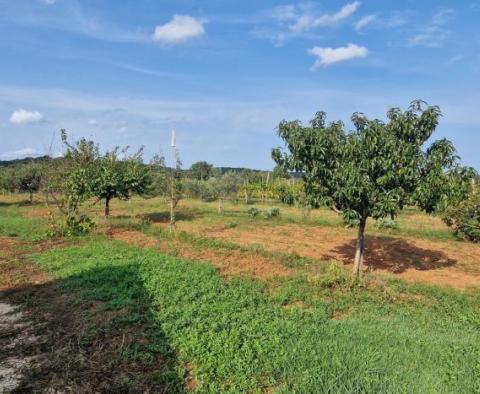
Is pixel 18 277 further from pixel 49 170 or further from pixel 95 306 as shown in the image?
pixel 49 170

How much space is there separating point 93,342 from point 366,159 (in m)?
6.68

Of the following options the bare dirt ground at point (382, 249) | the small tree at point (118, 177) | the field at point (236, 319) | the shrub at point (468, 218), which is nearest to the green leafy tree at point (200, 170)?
the small tree at point (118, 177)

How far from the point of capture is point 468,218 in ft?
58.5

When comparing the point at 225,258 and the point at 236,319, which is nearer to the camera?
the point at 236,319

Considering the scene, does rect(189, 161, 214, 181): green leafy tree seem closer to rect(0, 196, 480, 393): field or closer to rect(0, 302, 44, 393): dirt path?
rect(0, 196, 480, 393): field

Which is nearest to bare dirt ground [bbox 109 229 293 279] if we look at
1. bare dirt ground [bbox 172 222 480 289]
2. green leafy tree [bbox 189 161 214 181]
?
bare dirt ground [bbox 172 222 480 289]

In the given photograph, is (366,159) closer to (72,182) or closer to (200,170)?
(72,182)

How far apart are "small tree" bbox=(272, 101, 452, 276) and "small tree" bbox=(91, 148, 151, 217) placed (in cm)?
1203

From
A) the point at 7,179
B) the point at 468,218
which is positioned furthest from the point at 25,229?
the point at 7,179

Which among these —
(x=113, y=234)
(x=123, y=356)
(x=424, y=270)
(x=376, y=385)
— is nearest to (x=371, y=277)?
(x=424, y=270)

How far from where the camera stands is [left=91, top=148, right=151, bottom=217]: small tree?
1883 cm

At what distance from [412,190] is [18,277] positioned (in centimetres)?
984

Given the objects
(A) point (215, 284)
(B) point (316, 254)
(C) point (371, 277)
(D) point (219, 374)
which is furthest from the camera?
(B) point (316, 254)

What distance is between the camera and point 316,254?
13422mm
